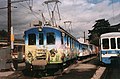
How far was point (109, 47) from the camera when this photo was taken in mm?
21688

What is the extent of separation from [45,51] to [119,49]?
23.3 feet

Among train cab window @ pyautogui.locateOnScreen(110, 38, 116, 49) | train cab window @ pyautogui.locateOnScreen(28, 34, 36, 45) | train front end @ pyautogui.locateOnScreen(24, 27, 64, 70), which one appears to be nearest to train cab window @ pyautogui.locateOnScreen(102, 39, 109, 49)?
train cab window @ pyautogui.locateOnScreen(110, 38, 116, 49)

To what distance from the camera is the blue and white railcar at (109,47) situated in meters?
21.4

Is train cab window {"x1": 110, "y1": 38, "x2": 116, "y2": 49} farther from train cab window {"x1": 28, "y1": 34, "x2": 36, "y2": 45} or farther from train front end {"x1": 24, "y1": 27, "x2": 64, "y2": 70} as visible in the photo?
train cab window {"x1": 28, "y1": 34, "x2": 36, "y2": 45}

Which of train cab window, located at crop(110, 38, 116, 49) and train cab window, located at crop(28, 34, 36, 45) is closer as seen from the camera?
train cab window, located at crop(28, 34, 36, 45)

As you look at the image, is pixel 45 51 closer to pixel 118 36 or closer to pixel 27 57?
pixel 27 57

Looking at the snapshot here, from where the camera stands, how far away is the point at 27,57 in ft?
56.2

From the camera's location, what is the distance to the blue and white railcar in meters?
21.4

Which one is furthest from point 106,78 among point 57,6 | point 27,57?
point 57,6

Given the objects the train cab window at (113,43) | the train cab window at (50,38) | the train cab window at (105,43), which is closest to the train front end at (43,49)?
the train cab window at (50,38)

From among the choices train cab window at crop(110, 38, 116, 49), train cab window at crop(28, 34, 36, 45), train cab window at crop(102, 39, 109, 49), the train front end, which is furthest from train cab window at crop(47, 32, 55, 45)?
train cab window at crop(110, 38, 116, 49)

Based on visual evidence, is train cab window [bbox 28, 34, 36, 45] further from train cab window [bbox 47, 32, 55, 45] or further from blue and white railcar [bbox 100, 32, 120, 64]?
blue and white railcar [bbox 100, 32, 120, 64]

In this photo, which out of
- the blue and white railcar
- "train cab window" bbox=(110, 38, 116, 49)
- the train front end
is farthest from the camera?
"train cab window" bbox=(110, 38, 116, 49)

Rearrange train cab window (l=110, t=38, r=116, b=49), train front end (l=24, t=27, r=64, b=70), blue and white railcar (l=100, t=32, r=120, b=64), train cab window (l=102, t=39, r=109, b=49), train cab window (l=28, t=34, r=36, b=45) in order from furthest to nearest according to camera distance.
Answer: train cab window (l=102, t=39, r=109, b=49) → train cab window (l=110, t=38, r=116, b=49) → blue and white railcar (l=100, t=32, r=120, b=64) → train cab window (l=28, t=34, r=36, b=45) → train front end (l=24, t=27, r=64, b=70)
